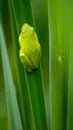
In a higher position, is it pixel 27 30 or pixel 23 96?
pixel 27 30

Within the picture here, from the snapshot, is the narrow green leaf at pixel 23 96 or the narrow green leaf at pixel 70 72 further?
the narrow green leaf at pixel 23 96

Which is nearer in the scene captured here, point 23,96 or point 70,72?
point 70,72

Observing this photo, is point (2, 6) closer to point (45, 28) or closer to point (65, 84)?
point (45, 28)

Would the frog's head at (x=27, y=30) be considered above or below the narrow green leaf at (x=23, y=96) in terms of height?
above

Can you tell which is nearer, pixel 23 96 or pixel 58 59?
pixel 58 59

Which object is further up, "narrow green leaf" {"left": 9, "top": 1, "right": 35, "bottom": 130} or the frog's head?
the frog's head

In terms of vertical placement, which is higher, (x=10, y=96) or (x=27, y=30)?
(x=27, y=30)

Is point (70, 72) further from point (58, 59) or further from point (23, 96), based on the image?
point (23, 96)

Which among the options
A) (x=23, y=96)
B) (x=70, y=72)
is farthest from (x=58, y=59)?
(x=23, y=96)

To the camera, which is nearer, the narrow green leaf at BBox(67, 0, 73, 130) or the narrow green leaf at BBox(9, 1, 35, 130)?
the narrow green leaf at BBox(67, 0, 73, 130)

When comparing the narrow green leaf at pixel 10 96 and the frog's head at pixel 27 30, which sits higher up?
the frog's head at pixel 27 30

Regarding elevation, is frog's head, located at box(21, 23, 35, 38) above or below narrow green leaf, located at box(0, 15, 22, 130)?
above
